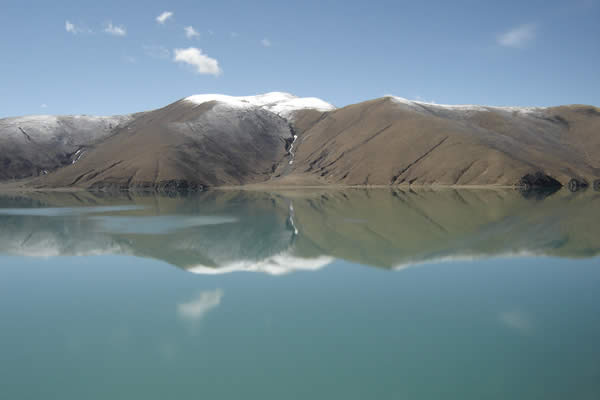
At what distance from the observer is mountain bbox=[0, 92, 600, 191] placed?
118 meters

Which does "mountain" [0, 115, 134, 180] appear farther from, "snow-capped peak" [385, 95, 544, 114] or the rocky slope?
"snow-capped peak" [385, 95, 544, 114]

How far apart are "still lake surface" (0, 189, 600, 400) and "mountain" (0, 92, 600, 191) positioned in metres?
94.0

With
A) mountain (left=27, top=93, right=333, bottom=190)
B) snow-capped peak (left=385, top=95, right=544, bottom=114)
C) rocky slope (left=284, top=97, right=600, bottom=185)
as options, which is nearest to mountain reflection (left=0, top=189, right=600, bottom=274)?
rocky slope (left=284, top=97, right=600, bottom=185)

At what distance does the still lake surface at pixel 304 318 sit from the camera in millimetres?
9055

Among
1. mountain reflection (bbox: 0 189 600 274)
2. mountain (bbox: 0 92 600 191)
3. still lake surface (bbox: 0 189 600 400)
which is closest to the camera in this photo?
still lake surface (bbox: 0 189 600 400)

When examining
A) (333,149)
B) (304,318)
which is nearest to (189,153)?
(333,149)

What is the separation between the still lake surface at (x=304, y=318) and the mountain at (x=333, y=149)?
94045mm

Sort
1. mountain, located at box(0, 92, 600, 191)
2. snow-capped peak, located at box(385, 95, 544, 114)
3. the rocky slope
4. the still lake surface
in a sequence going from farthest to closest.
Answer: snow-capped peak, located at box(385, 95, 544, 114)
mountain, located at box(0, 92, 600, 191)
the rocky slope
the still lake surface

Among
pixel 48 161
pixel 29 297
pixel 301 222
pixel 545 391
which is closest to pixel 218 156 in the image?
pixel 48 161

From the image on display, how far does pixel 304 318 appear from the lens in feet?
43.1

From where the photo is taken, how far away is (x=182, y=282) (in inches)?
701

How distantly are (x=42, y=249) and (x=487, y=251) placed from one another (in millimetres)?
26303

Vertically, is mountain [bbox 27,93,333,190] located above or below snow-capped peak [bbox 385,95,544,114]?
below

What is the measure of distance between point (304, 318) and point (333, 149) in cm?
14684
